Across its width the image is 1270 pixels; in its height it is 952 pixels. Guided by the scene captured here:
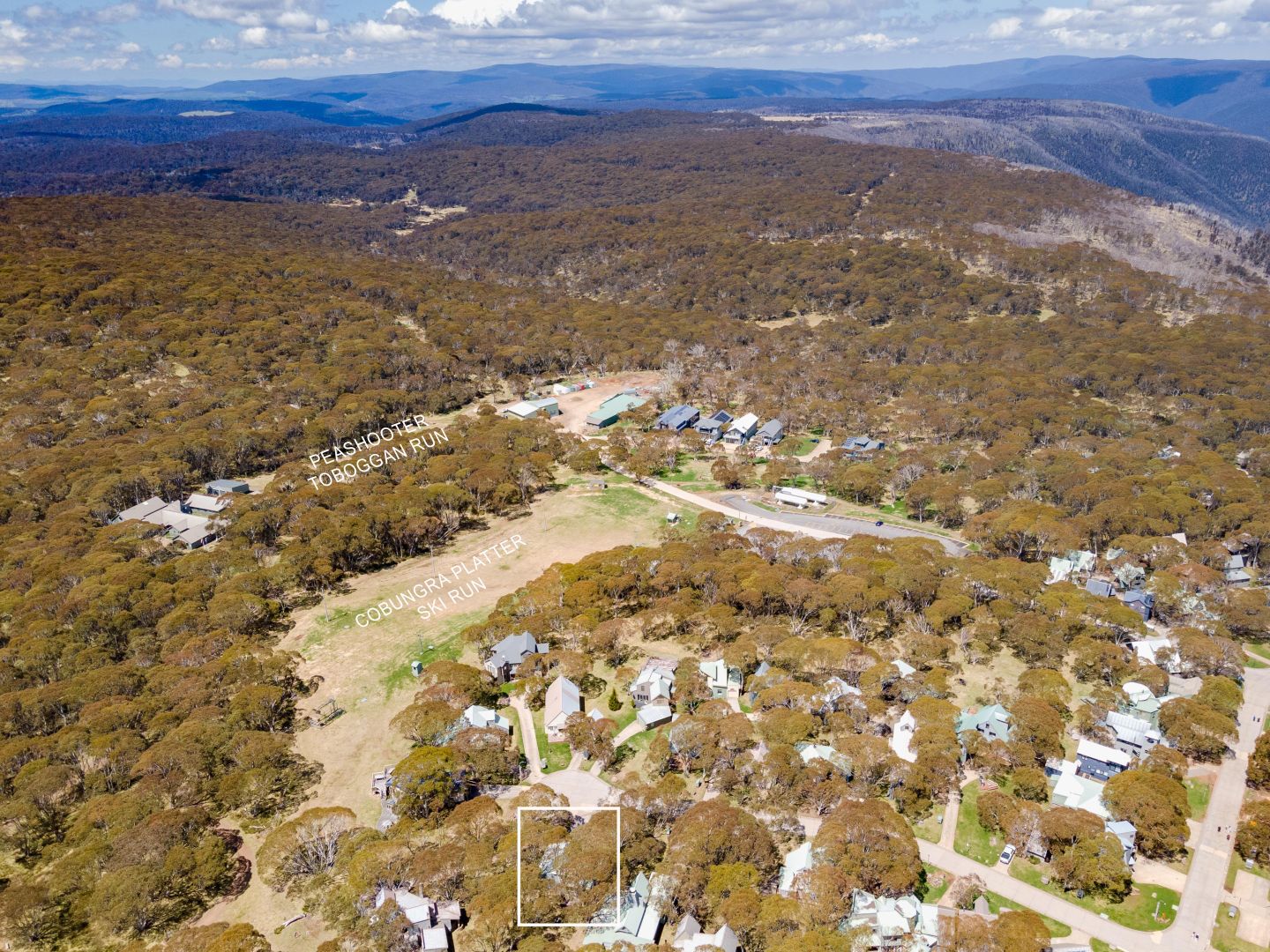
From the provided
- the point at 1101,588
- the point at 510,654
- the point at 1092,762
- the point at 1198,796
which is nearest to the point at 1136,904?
the point at 1092,762

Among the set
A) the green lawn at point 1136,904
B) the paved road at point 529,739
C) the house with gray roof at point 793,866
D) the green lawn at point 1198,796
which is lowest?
the paved road at point 529,739

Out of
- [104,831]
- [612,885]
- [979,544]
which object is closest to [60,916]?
[104,831]

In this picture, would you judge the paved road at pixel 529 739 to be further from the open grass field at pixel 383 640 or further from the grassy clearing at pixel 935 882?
the grassy clearing at pixel 935 882

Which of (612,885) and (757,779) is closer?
(612,885)

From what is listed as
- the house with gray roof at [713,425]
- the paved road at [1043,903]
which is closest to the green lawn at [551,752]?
the paved road at [1043,903]

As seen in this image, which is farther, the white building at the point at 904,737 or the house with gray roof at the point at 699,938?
the white building at the point at 904,737

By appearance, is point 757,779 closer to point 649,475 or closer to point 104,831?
point 104,831

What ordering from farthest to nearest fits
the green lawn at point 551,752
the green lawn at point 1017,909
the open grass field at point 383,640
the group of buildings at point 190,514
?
the group of buildings at point 190,514
the green lawn at point 551,752
the open grass field at point 383,640
the green lawn at point 1017,909
